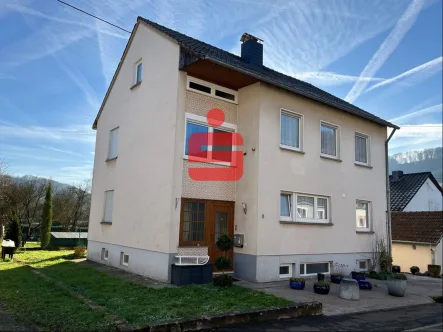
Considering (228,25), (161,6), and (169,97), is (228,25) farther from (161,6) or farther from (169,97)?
(169,97)

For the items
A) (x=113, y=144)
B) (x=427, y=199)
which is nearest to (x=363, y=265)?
(x=113, y=144)

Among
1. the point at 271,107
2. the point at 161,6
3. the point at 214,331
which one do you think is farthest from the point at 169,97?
the point at 214,331

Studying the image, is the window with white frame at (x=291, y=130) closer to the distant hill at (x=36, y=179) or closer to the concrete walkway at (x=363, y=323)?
the concrete walkway at (x=363, y=323)

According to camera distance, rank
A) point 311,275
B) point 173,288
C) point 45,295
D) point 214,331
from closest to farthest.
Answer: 1. point 214,331
2. point 45,295
3. point 173,288
4. point 311,275

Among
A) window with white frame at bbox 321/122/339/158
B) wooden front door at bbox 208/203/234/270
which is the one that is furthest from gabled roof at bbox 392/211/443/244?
wooden front door at bbox 208/203/234/270

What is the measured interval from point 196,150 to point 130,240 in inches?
169

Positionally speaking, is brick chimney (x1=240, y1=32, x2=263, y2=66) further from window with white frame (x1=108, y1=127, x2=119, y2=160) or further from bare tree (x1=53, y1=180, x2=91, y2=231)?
bare tree (x1=53, y1=180, x2=91, y2=231)

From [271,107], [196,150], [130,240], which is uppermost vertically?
[271,107]

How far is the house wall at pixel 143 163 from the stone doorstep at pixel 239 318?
13.1 ft

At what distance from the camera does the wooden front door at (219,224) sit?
38.2ft

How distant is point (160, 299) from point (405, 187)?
85.0ft

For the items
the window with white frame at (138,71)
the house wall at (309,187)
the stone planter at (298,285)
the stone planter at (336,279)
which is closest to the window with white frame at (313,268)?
the house wall at (309,187)

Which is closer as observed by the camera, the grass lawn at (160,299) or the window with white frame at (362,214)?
the grass lawn at (160,299)

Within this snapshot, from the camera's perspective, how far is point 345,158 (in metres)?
14.5
